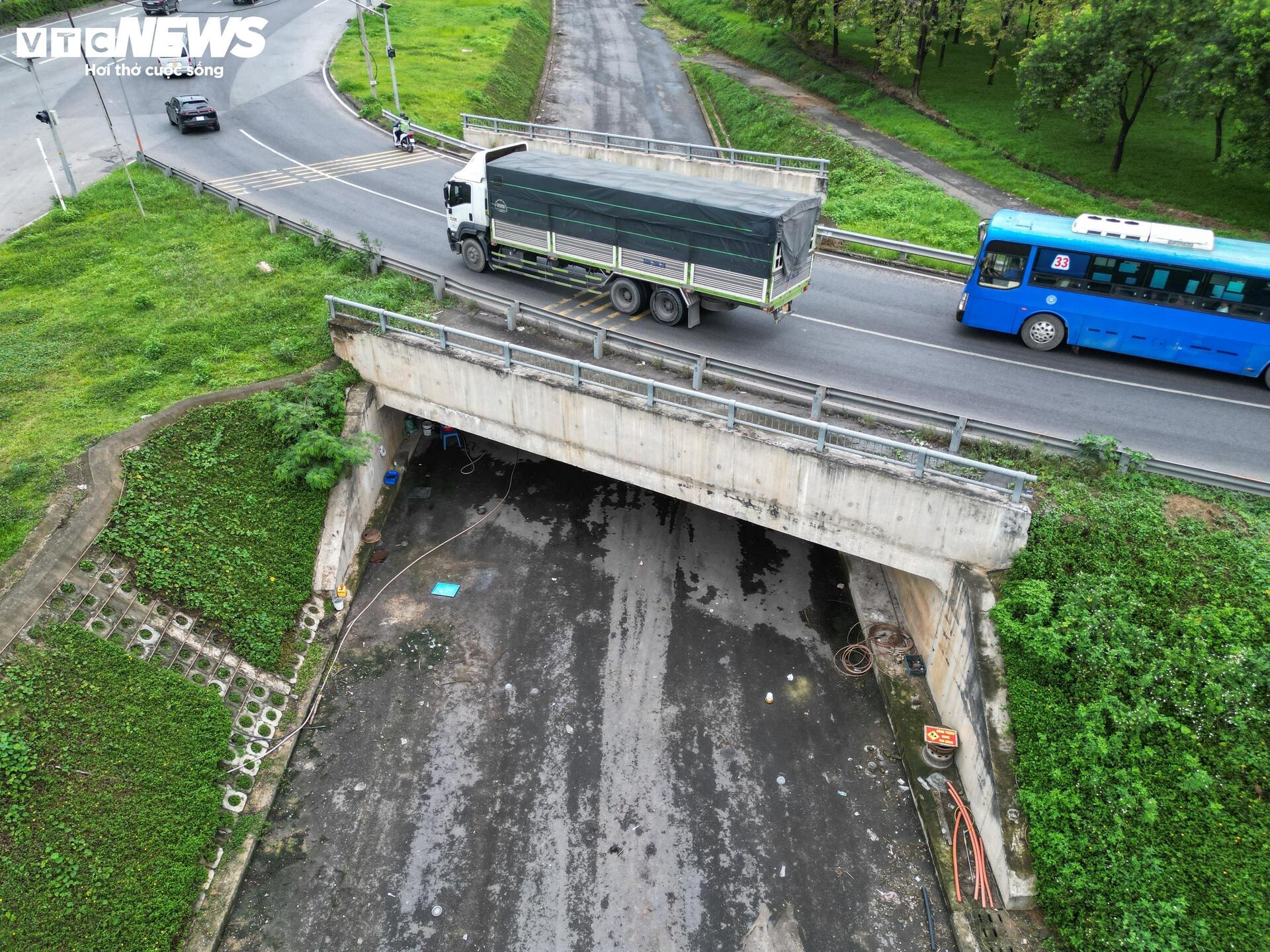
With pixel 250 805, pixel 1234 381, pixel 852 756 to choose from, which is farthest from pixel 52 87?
pixel 1234 381

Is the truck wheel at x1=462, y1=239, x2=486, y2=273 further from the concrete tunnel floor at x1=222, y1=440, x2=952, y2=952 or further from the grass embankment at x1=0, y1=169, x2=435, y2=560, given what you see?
the concrete tunnel floor at x1=222, y1=440, x2=952, y2=952

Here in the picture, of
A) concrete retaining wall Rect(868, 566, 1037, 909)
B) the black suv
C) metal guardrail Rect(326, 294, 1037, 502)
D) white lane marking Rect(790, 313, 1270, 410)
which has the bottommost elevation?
concrete retaining wall Rect(868, 566, 1037, 909)

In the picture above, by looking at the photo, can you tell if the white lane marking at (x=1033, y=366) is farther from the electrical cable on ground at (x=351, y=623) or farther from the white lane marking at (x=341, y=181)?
the white lane marking at (x=341, y=181)

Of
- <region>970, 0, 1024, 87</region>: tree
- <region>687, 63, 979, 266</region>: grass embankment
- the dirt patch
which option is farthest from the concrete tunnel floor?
<region>970, 0, 1024, 87</region>: tree

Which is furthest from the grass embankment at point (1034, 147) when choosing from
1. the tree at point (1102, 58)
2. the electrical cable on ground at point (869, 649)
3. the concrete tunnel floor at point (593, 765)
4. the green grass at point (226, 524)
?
the green grass at point (226, 524)

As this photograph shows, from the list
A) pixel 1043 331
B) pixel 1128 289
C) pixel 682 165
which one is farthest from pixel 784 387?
pixel 682 165

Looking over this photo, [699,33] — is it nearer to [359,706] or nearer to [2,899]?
[359,706]
